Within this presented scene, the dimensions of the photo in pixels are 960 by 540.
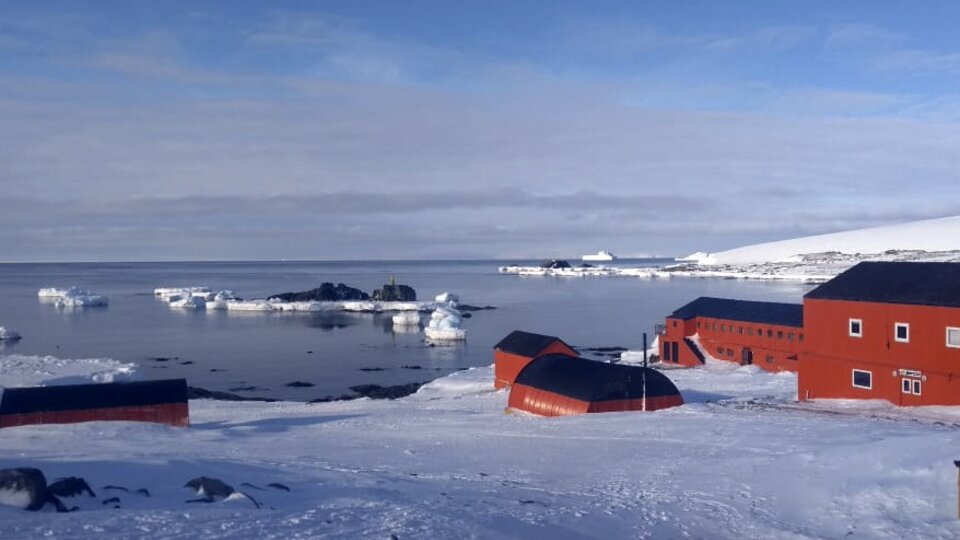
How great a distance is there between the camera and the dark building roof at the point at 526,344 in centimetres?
3253

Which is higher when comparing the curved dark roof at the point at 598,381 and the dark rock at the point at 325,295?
the dark rock at the point at 325,295

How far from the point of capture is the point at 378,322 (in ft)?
248

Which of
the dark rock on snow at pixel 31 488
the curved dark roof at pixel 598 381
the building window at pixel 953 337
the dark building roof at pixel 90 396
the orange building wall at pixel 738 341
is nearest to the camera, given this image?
the dark rock on snow at pixel 31 488

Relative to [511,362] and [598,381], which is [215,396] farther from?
[598,381]

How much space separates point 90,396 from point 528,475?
597 inches

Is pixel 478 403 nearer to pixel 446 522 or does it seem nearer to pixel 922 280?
pixel 922 280

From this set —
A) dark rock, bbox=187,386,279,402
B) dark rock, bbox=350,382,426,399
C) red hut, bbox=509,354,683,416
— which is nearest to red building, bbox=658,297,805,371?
dark rock, bbox=350,382,426,399

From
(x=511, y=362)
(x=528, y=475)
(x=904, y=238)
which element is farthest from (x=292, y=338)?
(x=904, y=238)

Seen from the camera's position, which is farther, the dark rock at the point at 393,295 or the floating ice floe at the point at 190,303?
the dark rock at the point at 393,295

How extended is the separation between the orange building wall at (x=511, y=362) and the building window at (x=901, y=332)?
12828mm

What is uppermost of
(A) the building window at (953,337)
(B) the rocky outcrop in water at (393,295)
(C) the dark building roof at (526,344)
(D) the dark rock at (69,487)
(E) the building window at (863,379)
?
(B) the rocky outcrop in water at (393,295)

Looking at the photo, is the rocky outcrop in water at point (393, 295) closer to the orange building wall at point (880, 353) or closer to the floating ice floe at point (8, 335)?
the floating ice floe at point (8, 335)

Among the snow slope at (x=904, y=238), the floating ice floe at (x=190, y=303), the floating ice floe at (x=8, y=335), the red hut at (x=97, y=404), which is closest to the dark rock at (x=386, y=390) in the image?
the red hut at (x=97, y=404)

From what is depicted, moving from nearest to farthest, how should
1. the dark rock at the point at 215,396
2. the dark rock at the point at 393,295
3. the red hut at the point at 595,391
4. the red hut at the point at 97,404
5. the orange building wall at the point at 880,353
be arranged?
the orange building wall at the point at 880,353 → the red hut at the point at 97,404 → the red hut at the point at 595,391 → the dark rock at the point at 215,396 → the dark rock at the point at 393,295
